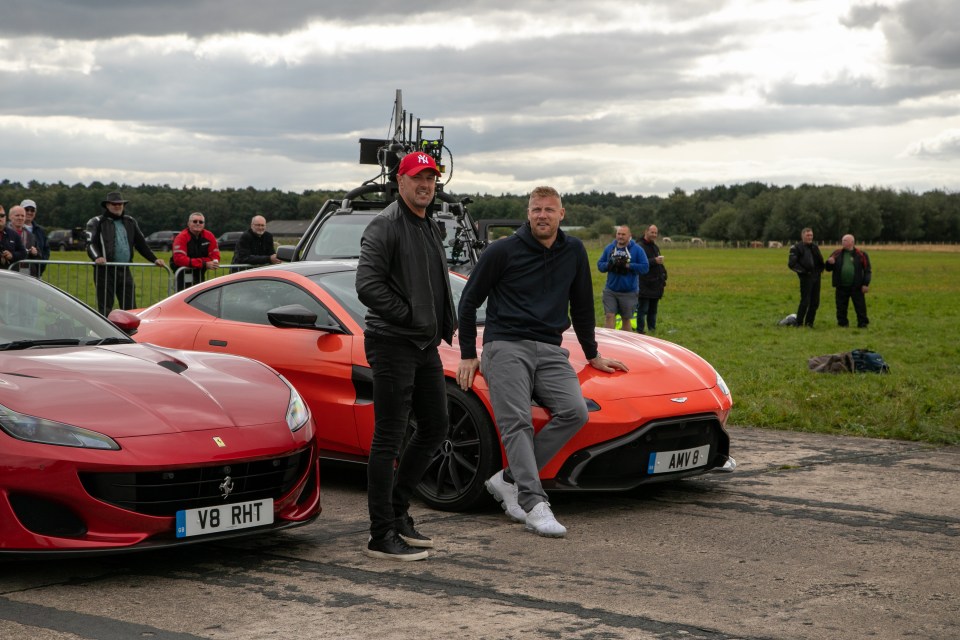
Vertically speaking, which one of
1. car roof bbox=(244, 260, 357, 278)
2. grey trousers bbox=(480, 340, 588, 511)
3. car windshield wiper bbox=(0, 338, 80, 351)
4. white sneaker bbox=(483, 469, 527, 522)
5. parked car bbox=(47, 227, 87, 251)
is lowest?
parked car bbox=(47, 227, 87, 251)

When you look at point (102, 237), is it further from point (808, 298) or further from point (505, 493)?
point (808, 298)

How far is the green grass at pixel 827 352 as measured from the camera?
32.7 feet

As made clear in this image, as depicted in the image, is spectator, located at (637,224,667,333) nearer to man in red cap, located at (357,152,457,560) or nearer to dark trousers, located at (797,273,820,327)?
dark trousers, located at (797,273,820,327)

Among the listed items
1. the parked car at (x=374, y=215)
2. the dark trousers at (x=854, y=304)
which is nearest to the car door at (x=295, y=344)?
the parked car at (x=374, y=215)

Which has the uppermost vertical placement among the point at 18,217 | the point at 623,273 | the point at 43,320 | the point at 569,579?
the point at 18,217

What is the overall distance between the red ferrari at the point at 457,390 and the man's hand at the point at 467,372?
→ 0.27 feet

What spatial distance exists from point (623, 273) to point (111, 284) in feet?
22.5

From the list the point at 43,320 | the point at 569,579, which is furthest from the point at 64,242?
the point at 569,579

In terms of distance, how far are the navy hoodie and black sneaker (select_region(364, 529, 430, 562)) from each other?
51.0 inches

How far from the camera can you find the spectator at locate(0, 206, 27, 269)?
1390 centimetres

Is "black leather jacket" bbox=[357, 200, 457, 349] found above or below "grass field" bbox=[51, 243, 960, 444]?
above

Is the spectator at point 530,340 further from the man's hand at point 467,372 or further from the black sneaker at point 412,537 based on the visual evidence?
the black sneaker at point 412,537

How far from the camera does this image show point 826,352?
16844 millimetres

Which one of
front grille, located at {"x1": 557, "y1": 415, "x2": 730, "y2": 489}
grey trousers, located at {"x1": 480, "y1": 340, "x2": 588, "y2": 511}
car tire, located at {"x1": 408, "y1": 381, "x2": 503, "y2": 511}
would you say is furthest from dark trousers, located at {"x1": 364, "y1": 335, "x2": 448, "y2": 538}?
front grille, located at {"x1": 557, "y1": 415, "x2": 730, "y2": 489}
